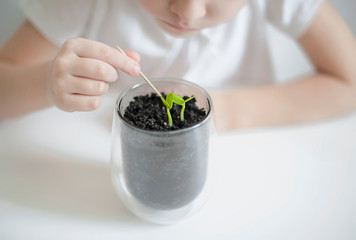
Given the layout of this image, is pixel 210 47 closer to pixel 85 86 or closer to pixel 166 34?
pixel 166 34

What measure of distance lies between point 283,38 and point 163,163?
30.9 inches

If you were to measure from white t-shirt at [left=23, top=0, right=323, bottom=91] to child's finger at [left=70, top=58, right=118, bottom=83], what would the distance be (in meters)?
0.22

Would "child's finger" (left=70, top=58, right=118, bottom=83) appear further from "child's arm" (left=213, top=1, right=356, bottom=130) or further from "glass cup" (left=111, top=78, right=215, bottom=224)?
"child's arm" (left=213, top=1, right=356, bottom=130)

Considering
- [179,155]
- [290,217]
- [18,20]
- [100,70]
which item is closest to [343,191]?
[290,217]

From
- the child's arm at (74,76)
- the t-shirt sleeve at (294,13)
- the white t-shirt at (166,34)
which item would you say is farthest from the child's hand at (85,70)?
the t-shirt sleeve at (294,13)

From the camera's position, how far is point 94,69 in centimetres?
35

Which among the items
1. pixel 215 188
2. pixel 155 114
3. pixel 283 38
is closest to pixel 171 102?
pixel 155 114

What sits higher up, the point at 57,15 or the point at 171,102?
the point at 57,15

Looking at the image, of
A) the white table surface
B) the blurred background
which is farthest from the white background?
the blurred background

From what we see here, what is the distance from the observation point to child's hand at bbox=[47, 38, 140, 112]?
0.35 metres

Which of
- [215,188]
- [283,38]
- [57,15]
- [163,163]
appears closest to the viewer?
[163,163]

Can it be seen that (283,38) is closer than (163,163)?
No

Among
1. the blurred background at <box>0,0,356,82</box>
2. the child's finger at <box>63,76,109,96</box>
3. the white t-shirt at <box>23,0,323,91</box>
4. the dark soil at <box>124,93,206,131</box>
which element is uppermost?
the blurred background at <box>0,0,356,82</box>

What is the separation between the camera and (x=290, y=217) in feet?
1.36
